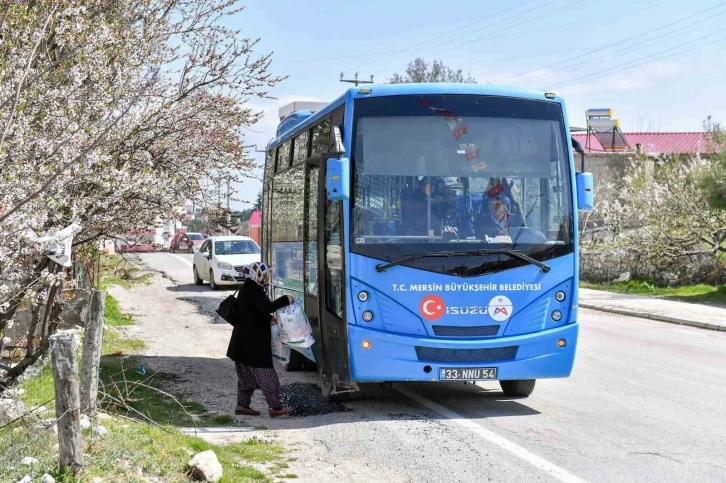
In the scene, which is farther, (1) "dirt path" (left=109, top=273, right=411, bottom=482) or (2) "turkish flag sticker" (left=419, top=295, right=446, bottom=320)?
(2) "turkish flag sticker" (left=419, top=295, right=446, bottom=320)

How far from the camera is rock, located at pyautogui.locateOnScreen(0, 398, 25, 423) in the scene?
26.1 ft

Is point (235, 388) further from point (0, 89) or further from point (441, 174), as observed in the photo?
point (0, 89)

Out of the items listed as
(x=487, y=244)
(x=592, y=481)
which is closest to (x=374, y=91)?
(x=487, y=244)

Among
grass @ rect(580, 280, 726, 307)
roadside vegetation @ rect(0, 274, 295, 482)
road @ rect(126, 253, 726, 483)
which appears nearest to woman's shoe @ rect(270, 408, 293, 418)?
road @ rect(126, 253, 726, 483)

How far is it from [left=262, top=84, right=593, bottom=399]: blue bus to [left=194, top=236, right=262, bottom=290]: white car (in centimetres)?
1941

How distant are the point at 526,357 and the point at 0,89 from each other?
18.4ft

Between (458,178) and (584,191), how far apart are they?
1430mm

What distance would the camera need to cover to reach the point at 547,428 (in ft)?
29.2

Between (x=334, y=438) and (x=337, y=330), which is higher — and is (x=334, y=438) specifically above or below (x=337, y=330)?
below

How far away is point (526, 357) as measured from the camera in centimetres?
973

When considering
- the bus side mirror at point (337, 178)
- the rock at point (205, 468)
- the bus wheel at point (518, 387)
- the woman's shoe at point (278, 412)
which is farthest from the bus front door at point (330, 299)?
the rock at point (205, 468)

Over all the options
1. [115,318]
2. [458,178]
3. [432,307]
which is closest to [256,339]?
[432,307]

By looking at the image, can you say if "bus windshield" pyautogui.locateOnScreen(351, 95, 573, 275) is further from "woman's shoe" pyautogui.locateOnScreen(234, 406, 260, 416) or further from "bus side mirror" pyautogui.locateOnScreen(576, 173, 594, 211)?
"woman's shoe" pyautogui.locateOnScreen(234, 406, 260, 416)

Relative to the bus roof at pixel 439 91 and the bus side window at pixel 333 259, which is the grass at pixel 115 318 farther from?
the bus roof at pixel 439 91
